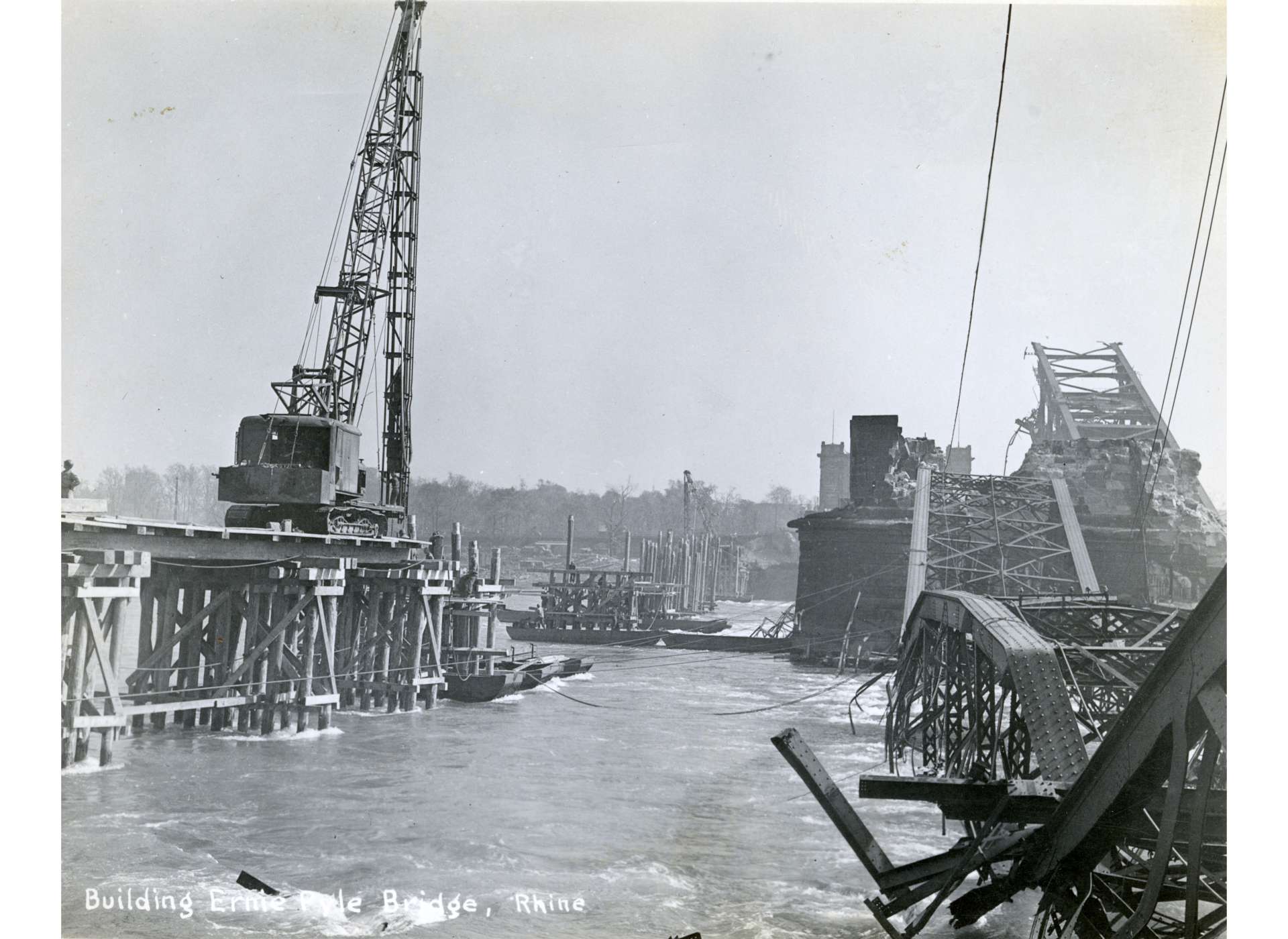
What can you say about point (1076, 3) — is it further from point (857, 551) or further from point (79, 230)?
point (857, 551)

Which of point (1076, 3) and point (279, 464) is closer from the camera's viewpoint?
point (1076, 3)

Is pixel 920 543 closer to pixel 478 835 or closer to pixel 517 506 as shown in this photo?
pixel 478 835

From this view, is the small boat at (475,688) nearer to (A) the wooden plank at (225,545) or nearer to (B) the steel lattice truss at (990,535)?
(A) the wooden plank at (225,545)

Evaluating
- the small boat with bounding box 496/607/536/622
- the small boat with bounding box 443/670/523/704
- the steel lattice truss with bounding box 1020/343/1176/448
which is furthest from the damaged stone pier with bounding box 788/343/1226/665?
the small boat with bounding box 496/607/536/622

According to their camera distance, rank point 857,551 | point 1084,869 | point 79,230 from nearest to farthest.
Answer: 1. point 1084,869
2. point 79,230
3. point 857,551

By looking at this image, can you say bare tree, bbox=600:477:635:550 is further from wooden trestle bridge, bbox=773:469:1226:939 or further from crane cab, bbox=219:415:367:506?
wooden trestle bridge, bbox=773:469:1226:939

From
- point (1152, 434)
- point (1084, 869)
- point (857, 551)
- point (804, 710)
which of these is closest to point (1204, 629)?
point (1084, 869)

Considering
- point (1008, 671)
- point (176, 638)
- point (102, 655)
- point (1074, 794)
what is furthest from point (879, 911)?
point (176, 638)

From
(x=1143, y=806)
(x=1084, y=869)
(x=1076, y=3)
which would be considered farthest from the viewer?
(x=1076, y=3)

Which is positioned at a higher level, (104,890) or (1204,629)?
(1204,629)
